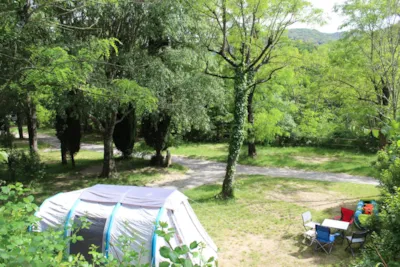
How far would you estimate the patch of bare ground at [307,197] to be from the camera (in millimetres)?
12328

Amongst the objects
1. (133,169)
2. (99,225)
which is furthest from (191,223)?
(133,169)

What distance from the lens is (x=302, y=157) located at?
2225 cm

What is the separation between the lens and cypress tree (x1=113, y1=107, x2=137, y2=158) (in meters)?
18.9

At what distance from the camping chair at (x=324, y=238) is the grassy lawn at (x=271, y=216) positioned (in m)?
0.17

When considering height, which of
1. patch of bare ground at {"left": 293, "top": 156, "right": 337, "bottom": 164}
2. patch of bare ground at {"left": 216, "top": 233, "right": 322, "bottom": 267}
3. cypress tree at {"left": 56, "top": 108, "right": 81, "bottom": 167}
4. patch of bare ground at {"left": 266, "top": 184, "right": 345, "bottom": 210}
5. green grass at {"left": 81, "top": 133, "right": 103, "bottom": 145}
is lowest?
patch of bare ground at {"left": 293, "top": 156, "right": 337, "bottom": 164}

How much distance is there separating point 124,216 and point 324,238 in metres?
5.23

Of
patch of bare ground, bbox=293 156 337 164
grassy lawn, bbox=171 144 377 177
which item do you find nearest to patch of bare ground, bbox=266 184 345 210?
grassy lawn, bbox=171 144 377 177

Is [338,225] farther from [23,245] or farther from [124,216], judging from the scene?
[23,245]

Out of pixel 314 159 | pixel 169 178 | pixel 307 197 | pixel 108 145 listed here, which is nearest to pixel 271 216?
pixel 307 197

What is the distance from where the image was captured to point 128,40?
45.7 feet

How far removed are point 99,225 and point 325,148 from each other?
2139cm

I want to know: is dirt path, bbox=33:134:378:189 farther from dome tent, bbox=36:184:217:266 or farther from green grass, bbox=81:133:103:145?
green grass, bbox=81:133:103:145

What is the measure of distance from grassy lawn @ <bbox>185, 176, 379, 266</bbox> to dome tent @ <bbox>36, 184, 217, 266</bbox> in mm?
1459

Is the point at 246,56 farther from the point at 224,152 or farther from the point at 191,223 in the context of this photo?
the point at 224,152
